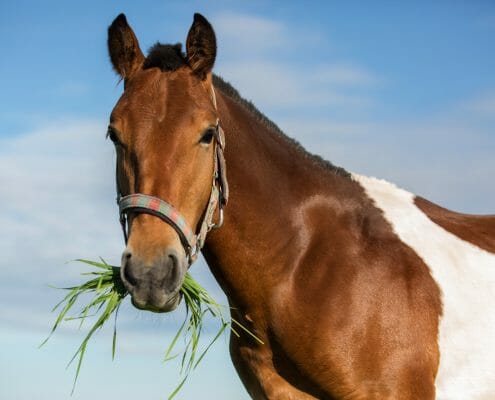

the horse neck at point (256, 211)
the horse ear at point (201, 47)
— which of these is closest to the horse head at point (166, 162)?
the horse ear at point (201, 47)

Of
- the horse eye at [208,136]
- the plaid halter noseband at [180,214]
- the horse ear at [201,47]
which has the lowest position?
the plaid halter noseband at [180,214]

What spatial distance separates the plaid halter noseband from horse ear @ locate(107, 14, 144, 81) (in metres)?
0.81

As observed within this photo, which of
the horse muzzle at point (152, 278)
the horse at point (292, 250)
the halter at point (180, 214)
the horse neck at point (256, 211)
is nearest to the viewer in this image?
the horse muzzle at point (152, 278)

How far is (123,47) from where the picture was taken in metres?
5.12

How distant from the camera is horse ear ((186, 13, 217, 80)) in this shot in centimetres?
500

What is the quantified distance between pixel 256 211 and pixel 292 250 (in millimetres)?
380

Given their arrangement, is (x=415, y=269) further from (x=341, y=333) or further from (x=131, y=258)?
(x=131, y=258)

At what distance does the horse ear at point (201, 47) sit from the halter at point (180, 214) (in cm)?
20

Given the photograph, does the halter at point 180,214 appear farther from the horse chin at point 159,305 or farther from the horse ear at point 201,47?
the horse chin at point 159,305

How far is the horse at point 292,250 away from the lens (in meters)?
4.56

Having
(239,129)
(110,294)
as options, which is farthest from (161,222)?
(239,129)

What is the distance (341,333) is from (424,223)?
1288 mm

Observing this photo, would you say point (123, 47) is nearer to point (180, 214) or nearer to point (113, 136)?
point (113, 136)

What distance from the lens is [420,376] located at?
4.91 m
